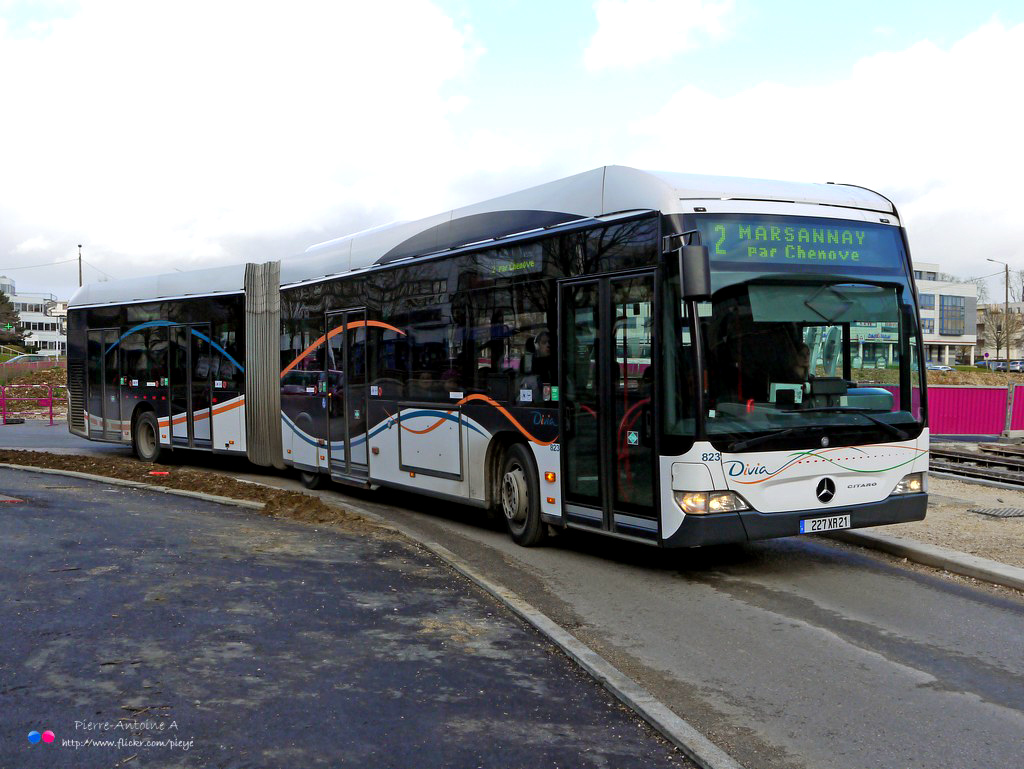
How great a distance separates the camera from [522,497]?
34.2ft

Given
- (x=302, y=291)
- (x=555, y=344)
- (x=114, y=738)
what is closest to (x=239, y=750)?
(x=114, y=738)

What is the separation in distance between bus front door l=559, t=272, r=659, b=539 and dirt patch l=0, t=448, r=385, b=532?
2.63 meters

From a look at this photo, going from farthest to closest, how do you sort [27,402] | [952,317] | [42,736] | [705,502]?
[952,317] < [27,402] < [705,502] < [42,736]

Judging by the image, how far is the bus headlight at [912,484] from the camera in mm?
9008

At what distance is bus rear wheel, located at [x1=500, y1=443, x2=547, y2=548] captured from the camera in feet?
33.4

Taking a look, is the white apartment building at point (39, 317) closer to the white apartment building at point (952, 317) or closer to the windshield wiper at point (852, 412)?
the white apartment building at point (952, 317)

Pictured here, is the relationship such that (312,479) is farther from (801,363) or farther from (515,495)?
(801,363)

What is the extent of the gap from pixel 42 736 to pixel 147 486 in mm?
9560

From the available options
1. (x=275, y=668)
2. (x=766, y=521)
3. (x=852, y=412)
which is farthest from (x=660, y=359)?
(x=275, y=668)

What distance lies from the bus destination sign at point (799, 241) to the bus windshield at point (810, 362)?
0.23 meters

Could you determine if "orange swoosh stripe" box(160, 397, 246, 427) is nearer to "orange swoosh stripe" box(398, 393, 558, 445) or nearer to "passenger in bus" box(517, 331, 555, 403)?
"orange swoosh stripe" box(398, 393, 558, 445)

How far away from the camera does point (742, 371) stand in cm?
825

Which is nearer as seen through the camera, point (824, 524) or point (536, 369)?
point (824, 524)

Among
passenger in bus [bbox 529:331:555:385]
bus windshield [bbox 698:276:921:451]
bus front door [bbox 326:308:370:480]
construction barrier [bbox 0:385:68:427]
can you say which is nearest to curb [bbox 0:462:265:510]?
bus front door [bbox 326:308:370:480]
